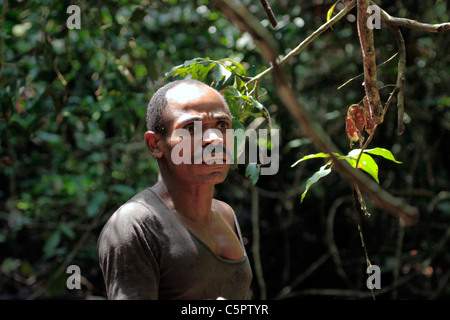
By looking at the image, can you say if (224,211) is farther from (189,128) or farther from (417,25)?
(417,25)

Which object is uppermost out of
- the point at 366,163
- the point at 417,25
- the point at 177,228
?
the point at 417,25

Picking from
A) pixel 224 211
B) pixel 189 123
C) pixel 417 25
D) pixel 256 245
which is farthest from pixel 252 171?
pixel 256 245

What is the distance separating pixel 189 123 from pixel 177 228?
0.27 m

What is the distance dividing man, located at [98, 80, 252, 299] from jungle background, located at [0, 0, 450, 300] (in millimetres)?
1342

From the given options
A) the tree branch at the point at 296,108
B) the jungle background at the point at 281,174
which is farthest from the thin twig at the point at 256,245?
the tree branch at the point at 296,108

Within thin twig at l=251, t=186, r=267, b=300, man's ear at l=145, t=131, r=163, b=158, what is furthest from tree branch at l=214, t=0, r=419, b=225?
thin twig at l=251, t=186, r=267, b=300

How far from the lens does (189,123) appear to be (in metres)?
1.22

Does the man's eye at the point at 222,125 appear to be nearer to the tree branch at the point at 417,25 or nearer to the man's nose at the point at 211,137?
the man's nose at the point at 211,137

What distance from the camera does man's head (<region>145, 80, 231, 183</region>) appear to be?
1.22 m

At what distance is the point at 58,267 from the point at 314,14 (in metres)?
2.09

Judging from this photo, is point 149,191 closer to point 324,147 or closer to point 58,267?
point 324,147

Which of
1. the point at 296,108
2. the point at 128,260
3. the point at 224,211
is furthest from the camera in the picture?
the point at 224,211

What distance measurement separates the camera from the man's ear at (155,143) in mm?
1294
